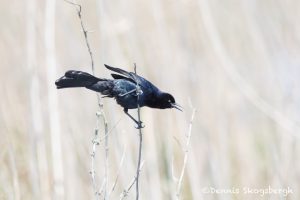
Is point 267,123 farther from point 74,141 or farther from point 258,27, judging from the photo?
point 74,141

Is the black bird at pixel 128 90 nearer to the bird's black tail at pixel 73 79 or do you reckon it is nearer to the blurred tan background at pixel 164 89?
the bird's black tail at pixel 73 79

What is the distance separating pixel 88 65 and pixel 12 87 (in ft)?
1.43

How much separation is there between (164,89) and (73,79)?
4.98ft

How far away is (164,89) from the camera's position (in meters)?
3.32

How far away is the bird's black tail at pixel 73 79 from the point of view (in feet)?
5.95

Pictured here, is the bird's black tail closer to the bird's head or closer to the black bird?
the black bird

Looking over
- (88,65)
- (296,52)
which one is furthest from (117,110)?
(296,52)

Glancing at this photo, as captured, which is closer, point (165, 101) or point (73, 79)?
point (73, 79)

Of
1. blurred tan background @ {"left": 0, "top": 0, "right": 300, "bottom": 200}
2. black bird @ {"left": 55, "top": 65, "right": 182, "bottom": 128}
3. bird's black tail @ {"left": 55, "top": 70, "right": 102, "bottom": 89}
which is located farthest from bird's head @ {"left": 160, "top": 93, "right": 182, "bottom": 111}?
blurred tan background @ {"left": 0, "top": 0, "right": 300, "bottom": 200}

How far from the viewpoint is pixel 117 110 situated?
138 inches

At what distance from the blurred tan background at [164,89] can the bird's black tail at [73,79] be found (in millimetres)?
889

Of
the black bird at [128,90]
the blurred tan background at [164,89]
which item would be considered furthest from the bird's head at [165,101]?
the blurred tan background at [164,89]

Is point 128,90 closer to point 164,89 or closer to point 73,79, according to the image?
point 73,79

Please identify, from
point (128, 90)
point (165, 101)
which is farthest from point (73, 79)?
point (165, 101)
